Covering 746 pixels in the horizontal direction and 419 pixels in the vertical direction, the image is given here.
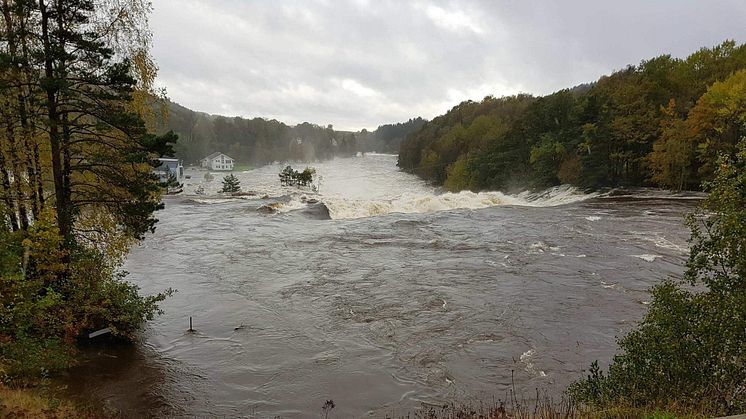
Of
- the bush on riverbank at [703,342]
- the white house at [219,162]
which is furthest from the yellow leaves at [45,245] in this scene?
the white house at [219,162]

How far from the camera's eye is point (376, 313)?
1391cm

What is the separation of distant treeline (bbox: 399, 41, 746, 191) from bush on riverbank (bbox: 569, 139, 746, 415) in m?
29.8

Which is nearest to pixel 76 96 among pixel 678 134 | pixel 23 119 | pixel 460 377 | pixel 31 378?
pixel 23 119

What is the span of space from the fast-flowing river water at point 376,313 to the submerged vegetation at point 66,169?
4.84 ft

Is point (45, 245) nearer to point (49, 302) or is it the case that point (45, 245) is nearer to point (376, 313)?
point (49, 302)

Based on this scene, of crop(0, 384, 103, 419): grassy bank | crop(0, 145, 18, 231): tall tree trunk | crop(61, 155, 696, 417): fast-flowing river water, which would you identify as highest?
crop(0, 145, 18, 231): tall tree trunk

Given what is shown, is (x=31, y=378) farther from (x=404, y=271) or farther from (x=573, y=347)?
(x=404, y=271)

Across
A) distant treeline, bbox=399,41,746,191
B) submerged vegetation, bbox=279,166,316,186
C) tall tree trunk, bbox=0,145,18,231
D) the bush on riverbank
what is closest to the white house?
submerged vegetation, bbox=279,166,316,186

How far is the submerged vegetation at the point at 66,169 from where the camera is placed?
8.26 m

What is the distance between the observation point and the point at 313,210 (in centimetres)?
3791

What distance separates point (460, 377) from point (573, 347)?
11.1 ft

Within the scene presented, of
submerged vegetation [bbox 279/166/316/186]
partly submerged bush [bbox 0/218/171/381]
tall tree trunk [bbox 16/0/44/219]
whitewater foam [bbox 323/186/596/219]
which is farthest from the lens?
submerged vegetation [bbox 279/166/316/186]

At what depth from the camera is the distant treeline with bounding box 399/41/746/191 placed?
37.7 m

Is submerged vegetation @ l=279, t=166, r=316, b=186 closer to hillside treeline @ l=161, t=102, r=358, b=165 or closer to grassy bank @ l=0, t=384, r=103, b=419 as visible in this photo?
grassy bank @ l=0, t=384, r=103, b=419
